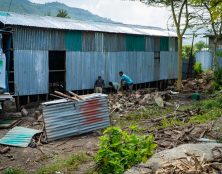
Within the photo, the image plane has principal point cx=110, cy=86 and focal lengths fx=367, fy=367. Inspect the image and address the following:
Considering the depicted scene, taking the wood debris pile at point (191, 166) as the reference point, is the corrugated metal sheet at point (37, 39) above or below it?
above

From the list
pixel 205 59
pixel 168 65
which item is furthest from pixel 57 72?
pixel 205 59

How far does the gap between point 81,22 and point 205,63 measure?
1625 cm

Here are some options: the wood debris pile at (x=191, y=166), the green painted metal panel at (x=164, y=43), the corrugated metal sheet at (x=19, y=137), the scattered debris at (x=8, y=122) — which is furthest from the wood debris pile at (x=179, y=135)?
the green painted metal panel at (x=164, y=43)

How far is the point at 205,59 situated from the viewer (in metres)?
34.5

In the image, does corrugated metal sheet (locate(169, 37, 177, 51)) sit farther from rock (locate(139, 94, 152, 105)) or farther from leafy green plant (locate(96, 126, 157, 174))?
leafy green plant (locate(96, 126, 157, 174))

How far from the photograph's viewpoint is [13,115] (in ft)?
50.8

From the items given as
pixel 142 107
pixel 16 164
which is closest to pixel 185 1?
pixel 142 107

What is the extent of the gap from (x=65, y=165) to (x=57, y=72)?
37.9 feet

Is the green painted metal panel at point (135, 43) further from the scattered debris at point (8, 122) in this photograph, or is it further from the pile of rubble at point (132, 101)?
the scattered debris at point (8, 122)

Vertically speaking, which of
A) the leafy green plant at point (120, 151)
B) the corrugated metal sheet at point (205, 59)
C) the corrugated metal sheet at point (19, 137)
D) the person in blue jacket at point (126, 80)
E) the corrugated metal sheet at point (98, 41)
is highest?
the corrugated metal sheet at point (98, 41)

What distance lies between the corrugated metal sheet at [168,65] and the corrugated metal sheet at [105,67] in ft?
4.63

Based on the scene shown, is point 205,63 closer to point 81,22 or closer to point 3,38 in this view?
point 81,22

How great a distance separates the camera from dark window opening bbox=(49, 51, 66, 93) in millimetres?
19859

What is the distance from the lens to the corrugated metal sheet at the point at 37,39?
56.6 ft
